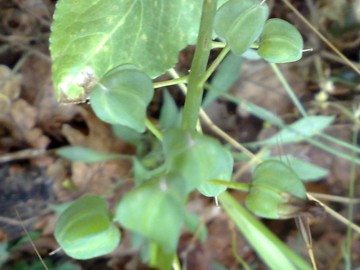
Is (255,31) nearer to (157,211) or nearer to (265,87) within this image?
(157,211)

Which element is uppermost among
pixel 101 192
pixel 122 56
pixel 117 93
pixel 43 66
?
pixel 117 93

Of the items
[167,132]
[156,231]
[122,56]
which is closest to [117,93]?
[167,132]

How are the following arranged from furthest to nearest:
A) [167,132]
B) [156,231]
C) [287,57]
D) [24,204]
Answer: [24,204] → [287,57] → [167,132] → [156,231]

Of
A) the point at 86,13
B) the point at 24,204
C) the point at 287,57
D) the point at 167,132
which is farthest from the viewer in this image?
the point at 24,204

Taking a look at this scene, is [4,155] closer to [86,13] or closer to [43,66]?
[43,66]

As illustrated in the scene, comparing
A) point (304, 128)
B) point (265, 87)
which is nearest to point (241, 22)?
point (304, 128)

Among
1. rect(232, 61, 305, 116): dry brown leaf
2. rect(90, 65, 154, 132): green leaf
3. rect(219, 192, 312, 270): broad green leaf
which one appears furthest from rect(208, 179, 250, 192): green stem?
rect(232, 61, 305, 116): dry brown leaf

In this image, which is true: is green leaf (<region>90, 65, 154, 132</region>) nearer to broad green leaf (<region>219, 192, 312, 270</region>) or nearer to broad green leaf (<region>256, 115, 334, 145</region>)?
broad green leaf (<region>219, 192, 312, 270</region>)
